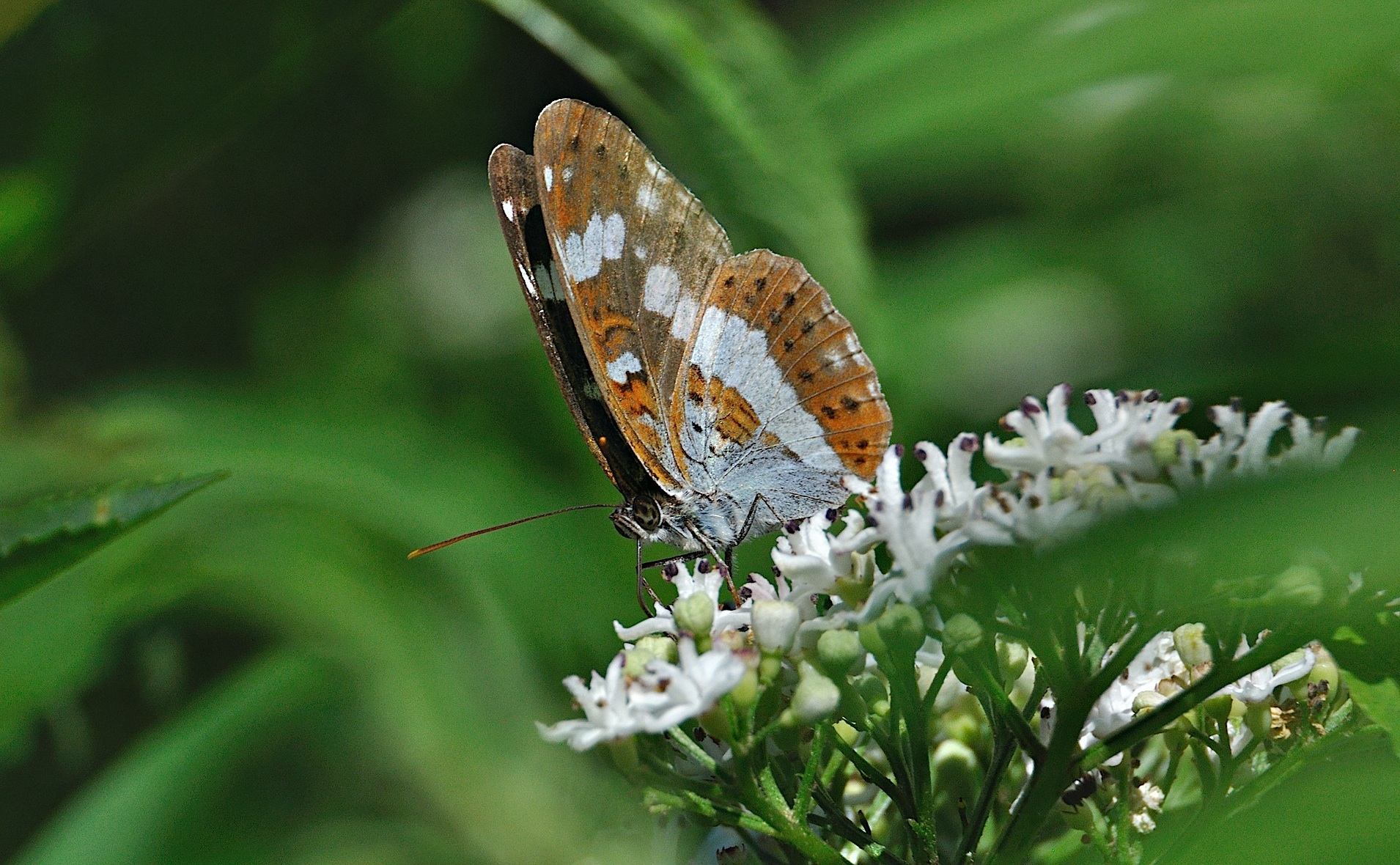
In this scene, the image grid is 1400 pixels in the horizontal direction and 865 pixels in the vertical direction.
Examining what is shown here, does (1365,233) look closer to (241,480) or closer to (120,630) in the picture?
(241,480)

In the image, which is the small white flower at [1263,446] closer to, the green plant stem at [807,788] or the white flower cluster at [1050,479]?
the white flower cluster at [1050,479]

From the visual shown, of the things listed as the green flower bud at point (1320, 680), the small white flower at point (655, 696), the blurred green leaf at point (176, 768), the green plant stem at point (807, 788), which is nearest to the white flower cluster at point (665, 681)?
the small white flower at point (655, 696)

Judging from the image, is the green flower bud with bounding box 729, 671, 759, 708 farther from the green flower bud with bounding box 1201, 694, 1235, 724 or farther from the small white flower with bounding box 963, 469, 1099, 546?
the green flower bud with bounding box 1201, 694, 1235, 724

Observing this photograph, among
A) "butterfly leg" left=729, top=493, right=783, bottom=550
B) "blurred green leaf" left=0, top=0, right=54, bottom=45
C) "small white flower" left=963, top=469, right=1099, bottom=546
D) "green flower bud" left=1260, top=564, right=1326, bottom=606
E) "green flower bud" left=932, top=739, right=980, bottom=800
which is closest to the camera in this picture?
"green flower bud" left=1260, top=564, right=1326, bottom=606

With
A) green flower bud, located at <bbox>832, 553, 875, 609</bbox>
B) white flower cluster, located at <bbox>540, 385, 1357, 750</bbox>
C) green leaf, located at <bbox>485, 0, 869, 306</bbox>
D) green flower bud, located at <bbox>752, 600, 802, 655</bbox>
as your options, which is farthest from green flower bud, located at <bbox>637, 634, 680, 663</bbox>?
green leaf, located at <bbox>485, 0, 869, 306</bbox>

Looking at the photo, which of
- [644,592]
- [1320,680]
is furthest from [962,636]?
[644,592]

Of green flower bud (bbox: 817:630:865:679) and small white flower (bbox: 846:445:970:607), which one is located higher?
small white flower (bbox: 846:445:970:607)

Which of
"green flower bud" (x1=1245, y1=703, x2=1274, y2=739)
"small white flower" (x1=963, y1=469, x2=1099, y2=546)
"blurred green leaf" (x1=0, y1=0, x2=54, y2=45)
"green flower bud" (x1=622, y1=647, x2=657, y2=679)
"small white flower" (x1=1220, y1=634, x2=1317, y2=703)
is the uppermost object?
"blurred green leaf" (x1=0, y1=0, x2=54, y2=45)

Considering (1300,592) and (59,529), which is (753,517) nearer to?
(1300,592)
